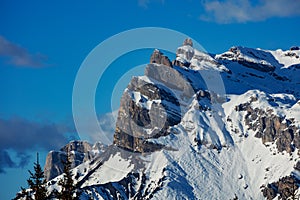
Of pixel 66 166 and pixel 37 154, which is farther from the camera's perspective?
pixel 66 166

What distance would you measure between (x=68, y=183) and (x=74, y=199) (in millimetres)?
2067

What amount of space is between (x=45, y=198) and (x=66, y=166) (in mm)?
3441

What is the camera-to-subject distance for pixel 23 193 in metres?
56.1

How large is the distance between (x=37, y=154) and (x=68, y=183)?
13.9ft

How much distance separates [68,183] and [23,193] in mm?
3659

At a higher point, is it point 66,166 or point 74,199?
point 66,166

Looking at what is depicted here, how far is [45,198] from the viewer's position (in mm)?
54875

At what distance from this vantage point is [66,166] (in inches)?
2249

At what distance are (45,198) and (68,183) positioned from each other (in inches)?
84.7

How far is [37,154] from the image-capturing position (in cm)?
5297

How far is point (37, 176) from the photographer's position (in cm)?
5581

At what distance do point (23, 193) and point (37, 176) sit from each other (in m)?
1.80

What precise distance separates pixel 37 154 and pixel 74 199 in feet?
14.7
